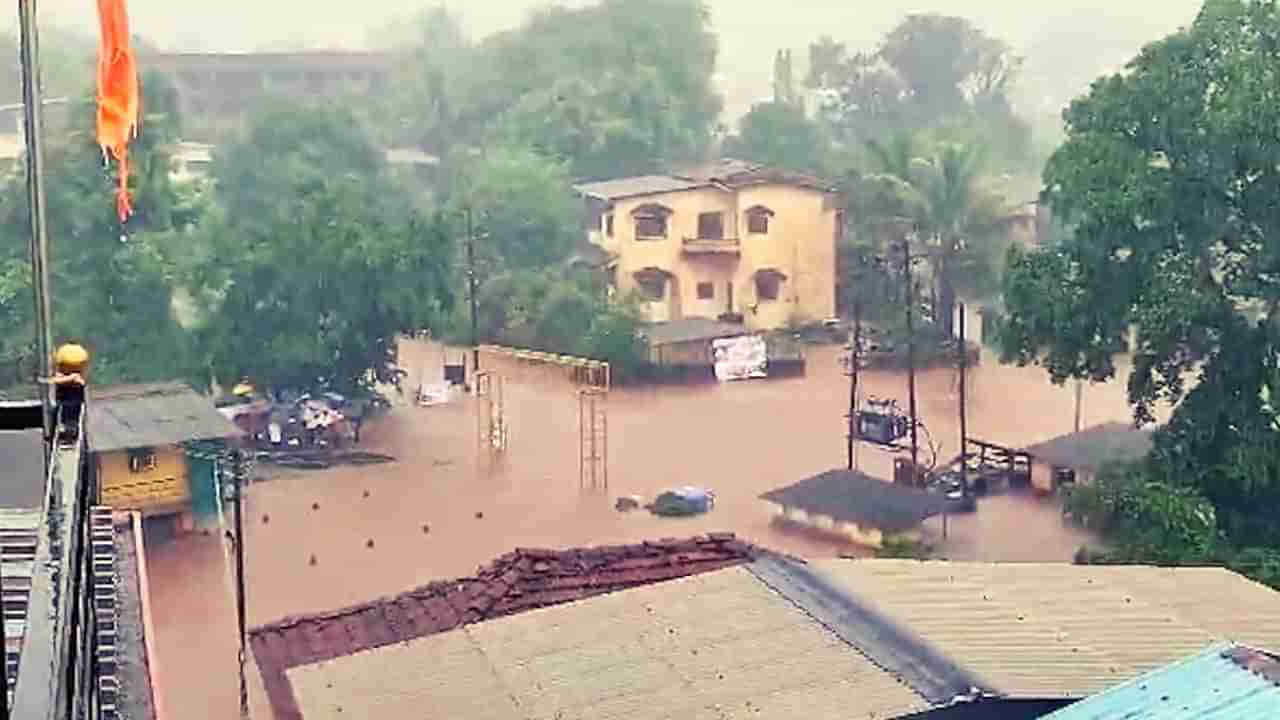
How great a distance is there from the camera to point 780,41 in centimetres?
2297

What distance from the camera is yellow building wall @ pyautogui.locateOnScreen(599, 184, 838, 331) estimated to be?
12492 mm

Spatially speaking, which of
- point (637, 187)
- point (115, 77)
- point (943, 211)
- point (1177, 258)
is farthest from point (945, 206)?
point (115, 77)

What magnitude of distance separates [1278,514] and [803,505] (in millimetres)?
1897

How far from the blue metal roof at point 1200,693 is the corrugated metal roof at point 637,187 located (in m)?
9.96

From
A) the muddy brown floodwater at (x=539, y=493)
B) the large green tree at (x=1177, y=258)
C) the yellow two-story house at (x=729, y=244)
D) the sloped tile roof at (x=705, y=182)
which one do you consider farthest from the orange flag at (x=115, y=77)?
the sloped tile roof at (x=705, y=182)

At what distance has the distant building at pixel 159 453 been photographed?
723cm

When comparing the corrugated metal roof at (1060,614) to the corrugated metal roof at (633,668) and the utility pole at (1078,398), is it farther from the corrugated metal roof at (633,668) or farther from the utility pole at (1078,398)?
the utility pole at (1078,398)

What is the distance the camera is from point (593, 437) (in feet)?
31.2

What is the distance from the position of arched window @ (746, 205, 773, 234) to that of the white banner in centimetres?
135

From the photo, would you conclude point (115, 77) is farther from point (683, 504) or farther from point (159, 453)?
point (683, 504)

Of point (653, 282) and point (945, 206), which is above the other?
point (945, 206)

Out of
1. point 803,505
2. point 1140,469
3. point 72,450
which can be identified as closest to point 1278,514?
point 1140,469

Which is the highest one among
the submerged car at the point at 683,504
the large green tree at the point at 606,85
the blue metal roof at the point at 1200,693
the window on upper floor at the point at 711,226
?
the large green tree at the point at 606,85

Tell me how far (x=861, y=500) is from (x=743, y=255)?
528cm
